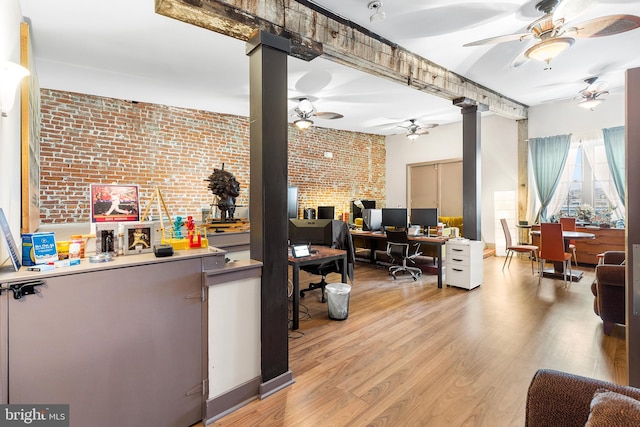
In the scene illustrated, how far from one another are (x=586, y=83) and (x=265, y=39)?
18.4 ft

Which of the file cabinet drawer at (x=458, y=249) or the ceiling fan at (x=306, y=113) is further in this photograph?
the ceiling fan at (x=306, y=113)

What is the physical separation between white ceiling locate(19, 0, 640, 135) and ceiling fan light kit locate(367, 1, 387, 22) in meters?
0.06

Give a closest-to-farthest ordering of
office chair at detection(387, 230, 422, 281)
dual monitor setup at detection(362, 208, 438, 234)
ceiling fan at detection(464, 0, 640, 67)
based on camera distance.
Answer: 1. ceiling fan at detection(464, 0, 640, 67)
2. office chair at detection(387, 230, 422, 281)
3. dual monitor setup at detection(362, 208, 438, 234)

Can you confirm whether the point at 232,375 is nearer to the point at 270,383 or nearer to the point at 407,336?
the point at 270,383

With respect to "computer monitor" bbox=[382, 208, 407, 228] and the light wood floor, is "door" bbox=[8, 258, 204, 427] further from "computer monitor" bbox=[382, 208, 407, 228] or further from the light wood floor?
"computer monitor" bbox=[382, 208, 407, 228]

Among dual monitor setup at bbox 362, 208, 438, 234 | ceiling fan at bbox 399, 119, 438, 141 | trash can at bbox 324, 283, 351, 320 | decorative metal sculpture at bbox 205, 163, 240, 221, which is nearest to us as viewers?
decorative metal sculpture at bbox 205, 163, 240, 221

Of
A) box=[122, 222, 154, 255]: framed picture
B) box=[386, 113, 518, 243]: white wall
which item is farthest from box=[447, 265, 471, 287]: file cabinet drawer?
box=[122, 222, 154, 255]: framed picture

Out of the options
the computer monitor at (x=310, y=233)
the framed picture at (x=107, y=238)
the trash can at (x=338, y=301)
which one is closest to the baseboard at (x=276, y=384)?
the trash can at (x=338, y=301)

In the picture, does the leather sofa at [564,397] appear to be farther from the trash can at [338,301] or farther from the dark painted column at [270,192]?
the trash can at [338,301]

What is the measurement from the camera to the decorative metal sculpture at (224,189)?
10.2ft

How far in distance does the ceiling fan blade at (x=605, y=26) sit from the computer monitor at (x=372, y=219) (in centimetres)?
392

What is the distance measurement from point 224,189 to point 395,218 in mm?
3599

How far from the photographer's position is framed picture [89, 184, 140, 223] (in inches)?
70.5

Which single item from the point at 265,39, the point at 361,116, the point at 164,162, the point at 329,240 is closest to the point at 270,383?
the point at 329,240
